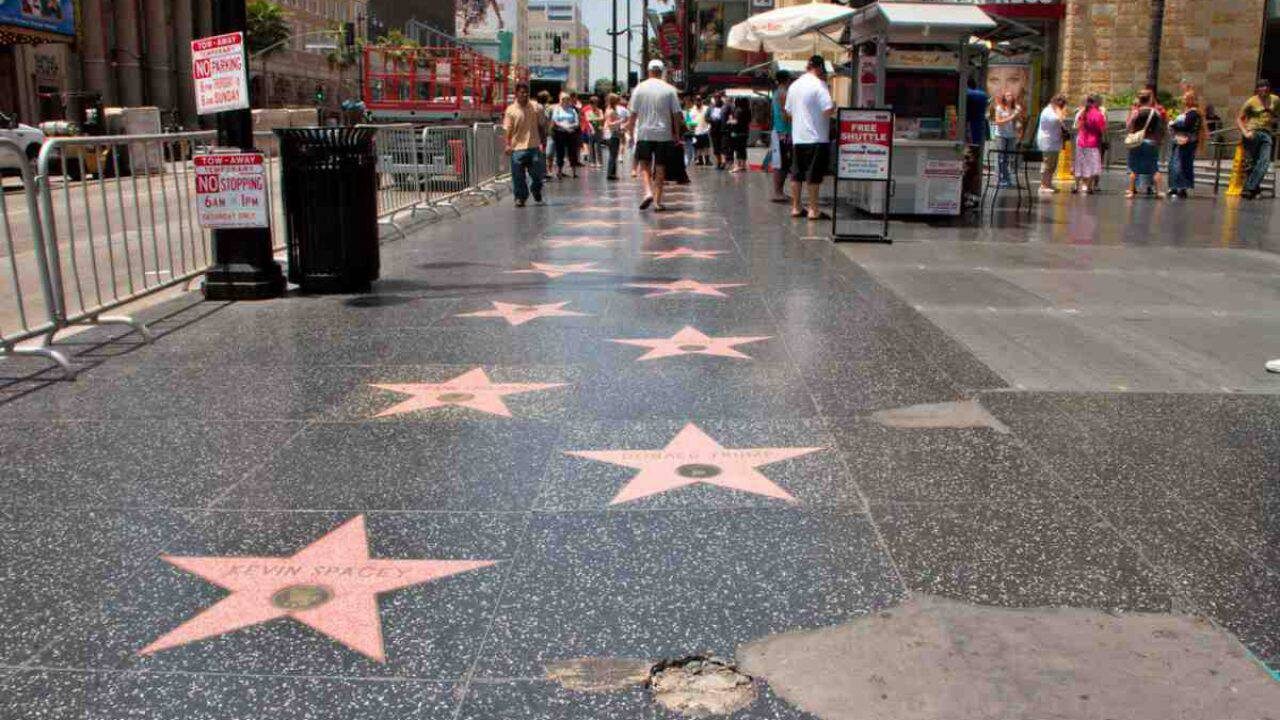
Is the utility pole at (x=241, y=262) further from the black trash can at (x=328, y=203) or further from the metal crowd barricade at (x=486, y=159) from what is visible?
the metal crowd barricade at (x=486, y=159)

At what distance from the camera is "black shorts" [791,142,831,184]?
13.1 m

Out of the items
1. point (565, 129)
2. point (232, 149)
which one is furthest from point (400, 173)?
point (565, 129)

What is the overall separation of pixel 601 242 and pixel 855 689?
9.52 metres

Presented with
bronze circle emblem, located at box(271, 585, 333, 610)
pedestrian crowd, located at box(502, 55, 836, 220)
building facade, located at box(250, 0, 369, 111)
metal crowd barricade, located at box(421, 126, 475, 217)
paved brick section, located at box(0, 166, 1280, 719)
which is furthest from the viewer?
building facade, located at box(250, 0, 369, 111)

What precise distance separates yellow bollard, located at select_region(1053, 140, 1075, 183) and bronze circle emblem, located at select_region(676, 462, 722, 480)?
19.7 meters

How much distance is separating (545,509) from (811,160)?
10.0 m

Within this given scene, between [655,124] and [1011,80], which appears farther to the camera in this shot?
[1011,80]

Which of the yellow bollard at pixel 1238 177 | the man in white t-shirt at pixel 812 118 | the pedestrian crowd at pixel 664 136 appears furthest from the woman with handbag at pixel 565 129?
the yellow bollard at pixel 1238 177

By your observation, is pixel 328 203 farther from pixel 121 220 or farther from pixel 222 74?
pixel 121 220

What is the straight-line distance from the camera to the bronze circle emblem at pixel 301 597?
10.8 ft

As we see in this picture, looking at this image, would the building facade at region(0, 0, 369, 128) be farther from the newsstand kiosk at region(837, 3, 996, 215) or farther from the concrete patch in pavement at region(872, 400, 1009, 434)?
the concrete patch in pavement at region(872, 400, 1009, 434)

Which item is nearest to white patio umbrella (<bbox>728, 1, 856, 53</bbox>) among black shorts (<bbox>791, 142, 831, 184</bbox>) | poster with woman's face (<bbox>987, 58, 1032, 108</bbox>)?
black shorts (<bbox>791, 142, 831, 184</bbox>)

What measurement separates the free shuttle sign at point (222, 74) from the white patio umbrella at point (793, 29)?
8.72m

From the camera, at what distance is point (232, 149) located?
26.8ft
